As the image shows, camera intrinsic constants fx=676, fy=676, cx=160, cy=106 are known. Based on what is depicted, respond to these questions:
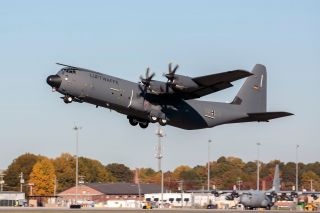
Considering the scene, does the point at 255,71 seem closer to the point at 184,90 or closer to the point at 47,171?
the point at 184,90

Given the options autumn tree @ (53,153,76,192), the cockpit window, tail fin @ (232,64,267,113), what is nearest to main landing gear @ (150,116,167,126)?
the cockpit window

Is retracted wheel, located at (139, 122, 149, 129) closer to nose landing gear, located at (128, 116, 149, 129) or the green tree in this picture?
nose landing gear, located at (128, 116, 149, 129)

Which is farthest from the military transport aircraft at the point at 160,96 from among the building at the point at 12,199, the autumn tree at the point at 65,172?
the autumn tree at the point at 65,172

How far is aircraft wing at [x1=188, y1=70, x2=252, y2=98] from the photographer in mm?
60237

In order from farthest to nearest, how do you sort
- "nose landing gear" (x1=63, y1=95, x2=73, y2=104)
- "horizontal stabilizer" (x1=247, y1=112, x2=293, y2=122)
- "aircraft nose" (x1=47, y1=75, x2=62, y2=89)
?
"horizontal stabilizer" (x1=247, y1=112, x2=293, y2=122), "nose landing gear" (x1=63, y1=95, x2=73, y2=104), "aircraft nose" (x1=47, y1=75, x2=62, y2=89)

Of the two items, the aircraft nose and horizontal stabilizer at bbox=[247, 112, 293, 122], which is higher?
the aircraft nose

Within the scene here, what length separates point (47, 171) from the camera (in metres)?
175

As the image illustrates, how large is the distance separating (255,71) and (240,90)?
3.13 m

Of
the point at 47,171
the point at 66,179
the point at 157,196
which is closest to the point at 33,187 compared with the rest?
the point at 47,171

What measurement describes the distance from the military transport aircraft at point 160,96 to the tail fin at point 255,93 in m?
1.11

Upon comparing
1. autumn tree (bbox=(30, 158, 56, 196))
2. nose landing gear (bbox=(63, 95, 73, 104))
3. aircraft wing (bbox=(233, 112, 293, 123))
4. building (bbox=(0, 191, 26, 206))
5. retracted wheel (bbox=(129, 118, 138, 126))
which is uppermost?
nose landing gear (bbox=(63, 95, 73, 104))

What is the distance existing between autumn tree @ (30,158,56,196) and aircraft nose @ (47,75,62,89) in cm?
11456

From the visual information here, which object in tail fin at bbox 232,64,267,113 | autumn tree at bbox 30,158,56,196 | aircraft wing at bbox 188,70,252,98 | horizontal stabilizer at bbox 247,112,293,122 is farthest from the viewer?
autumn tree at bbox 30,158,56,196

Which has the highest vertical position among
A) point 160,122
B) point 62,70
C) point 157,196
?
point 62,70
